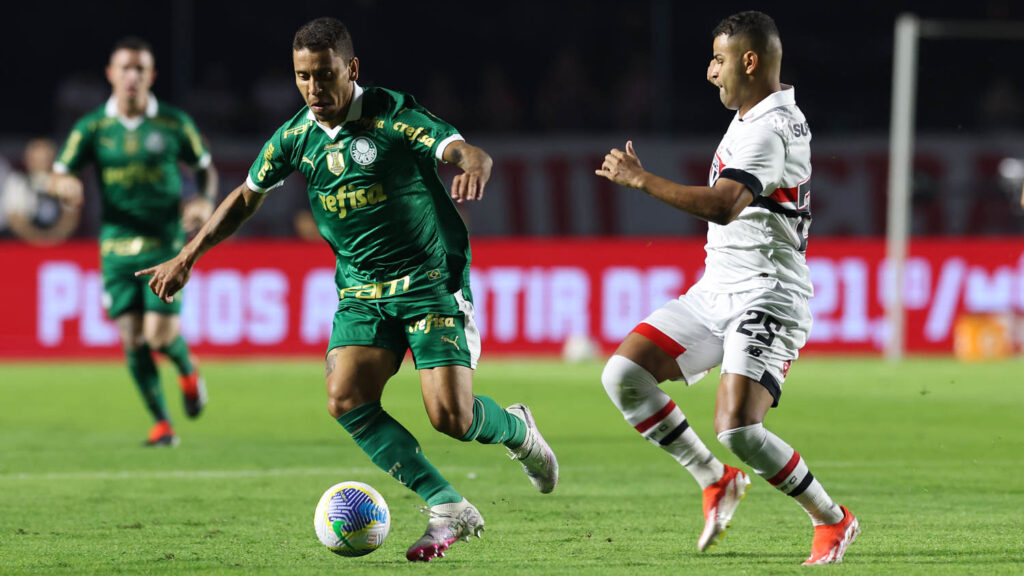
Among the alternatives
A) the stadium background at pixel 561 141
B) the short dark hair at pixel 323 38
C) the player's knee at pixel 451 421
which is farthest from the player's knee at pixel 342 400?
the stadium background at pixel 561 141

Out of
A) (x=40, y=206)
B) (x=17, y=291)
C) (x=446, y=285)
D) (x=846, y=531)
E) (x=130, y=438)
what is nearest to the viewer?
(x=846, y=531)

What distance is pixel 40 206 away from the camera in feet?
67.5

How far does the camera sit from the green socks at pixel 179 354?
32.7ft

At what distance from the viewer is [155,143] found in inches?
392

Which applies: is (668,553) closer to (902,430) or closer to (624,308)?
(902,430)

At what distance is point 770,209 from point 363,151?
→ 1.55 metres

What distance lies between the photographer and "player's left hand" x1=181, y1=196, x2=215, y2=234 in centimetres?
955

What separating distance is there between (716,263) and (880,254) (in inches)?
499

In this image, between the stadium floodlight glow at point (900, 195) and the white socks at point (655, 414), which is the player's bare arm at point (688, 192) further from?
the stadium floodlight glow at point (900, 195)

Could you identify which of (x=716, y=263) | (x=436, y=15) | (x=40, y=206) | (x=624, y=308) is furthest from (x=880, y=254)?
(x=716, y=263)

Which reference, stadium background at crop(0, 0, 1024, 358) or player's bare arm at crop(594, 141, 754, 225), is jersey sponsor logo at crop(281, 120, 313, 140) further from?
stadium background at crop(0, 0, 1024, 358)

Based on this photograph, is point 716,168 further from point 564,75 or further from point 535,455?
point 564,75

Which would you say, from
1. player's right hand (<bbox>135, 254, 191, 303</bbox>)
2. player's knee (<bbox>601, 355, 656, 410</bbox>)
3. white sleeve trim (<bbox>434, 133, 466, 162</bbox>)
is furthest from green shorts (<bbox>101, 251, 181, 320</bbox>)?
player's knee (<bbox>601, 355, 656, 410</bbox>)

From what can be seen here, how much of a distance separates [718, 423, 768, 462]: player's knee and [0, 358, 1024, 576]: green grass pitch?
15.6 inches
